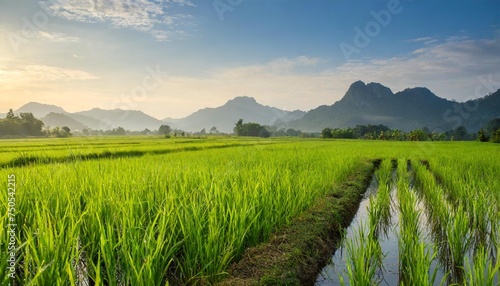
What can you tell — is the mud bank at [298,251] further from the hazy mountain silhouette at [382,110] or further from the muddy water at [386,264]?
the hazy mountain silhouette at [382,110]

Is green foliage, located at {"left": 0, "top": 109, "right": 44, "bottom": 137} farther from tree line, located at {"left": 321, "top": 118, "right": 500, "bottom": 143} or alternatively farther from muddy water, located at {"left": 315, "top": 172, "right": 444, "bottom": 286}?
muddy water, located at {"left": 315, "top": 172, "right": 444, "bottom": 286}

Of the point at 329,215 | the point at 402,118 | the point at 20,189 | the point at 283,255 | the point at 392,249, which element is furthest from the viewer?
the point at 402,118

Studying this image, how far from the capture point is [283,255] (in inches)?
116

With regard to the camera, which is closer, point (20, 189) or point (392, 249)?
point (20, 189)

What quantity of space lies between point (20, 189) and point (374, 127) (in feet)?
255

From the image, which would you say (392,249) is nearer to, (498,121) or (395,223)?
(395,223)

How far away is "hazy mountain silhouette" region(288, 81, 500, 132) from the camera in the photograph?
144175 mm

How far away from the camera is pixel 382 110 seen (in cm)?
16938

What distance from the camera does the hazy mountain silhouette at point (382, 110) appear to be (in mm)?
144175

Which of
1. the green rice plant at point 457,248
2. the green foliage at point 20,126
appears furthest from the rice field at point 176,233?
the green foliage at point 20,126

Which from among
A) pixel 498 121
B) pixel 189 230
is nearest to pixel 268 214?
pixel 189 230

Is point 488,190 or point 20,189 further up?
point 20,189

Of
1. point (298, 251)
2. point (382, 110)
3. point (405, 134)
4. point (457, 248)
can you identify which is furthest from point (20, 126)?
point (382, 110)

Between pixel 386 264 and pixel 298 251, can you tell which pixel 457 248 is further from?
pixel 298 251
